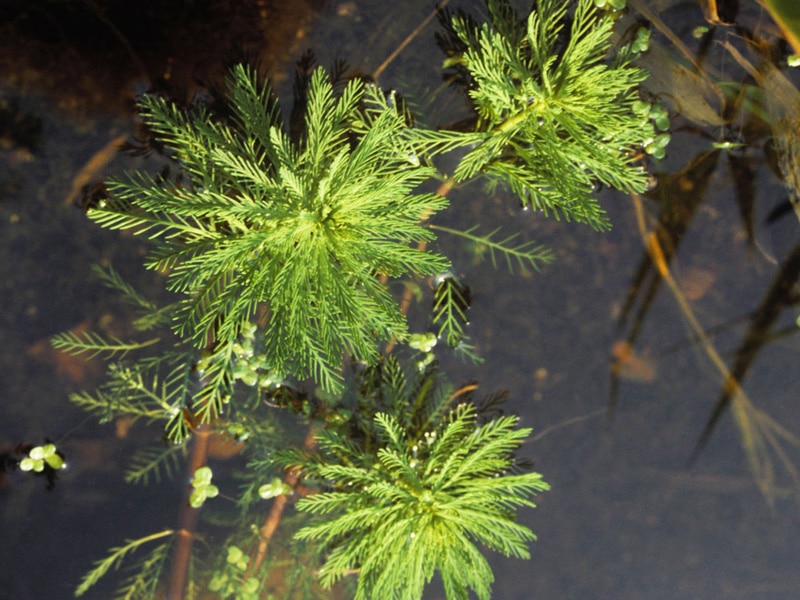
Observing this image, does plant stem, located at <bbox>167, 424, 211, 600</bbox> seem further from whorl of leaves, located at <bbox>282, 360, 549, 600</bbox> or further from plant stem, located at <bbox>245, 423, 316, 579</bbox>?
whorl of leaves, located at <bbox>282, 360, 549, 600</bbox>

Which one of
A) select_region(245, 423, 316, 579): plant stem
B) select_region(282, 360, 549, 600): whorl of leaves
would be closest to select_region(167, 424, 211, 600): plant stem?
select_region(245, 423, 316, 579): plant stem

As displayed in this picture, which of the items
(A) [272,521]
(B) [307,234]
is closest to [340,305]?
(B) [307,234]

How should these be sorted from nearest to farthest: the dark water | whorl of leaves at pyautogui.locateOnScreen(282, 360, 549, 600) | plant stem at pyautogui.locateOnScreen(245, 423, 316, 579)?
whorl of leaves at pyautogui.locateOnScreen(282, 360, 549, 600) < the dark water < plant stem at pyautogui.locateOnScreen(245, 423, 316, 579)

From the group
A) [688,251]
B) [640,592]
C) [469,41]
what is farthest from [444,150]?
[640,592]

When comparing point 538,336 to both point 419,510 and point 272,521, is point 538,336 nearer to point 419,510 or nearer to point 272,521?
point 419,510

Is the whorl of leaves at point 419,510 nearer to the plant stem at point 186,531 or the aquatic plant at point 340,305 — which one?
the aquatic plant at point 340,305

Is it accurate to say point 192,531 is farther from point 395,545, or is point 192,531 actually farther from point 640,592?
point 640,592

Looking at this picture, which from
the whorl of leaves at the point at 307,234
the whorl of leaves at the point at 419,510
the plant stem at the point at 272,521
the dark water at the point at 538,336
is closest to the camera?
the whorl of leaves at the point at 307,234

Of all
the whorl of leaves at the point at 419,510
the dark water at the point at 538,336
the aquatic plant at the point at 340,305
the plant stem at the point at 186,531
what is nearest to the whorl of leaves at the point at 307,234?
the aquatic plant at the point at 340,305
